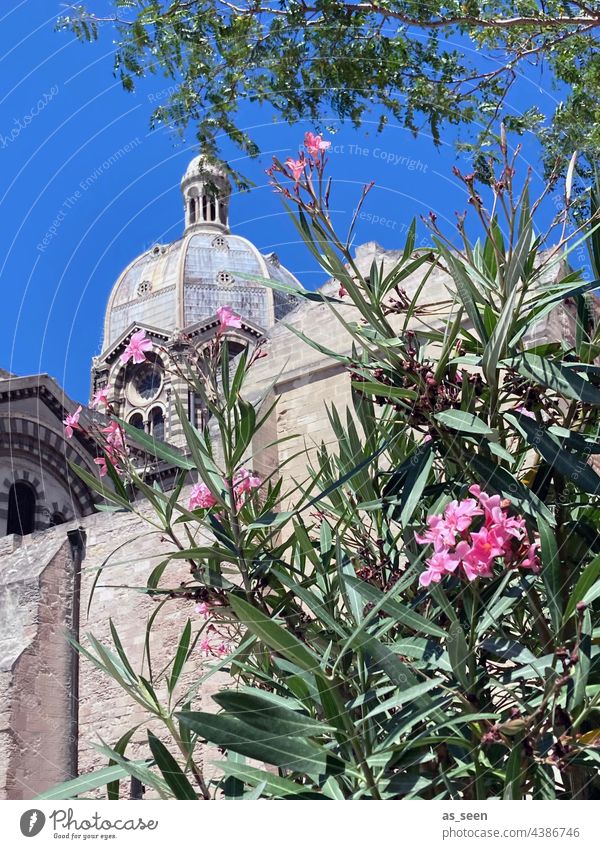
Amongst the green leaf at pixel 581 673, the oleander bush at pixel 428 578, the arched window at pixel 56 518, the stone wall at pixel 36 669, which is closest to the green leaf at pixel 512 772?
the oleander bush at pixel 428 578

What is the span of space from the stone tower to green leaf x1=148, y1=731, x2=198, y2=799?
109 feet

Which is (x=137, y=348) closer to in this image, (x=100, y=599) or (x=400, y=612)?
(x=400, y=612)

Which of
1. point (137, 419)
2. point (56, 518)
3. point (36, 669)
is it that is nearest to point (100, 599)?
point (36, 669)

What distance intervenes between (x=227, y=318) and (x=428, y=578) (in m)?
1.72

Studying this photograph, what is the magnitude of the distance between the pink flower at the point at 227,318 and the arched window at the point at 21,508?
15.1 m

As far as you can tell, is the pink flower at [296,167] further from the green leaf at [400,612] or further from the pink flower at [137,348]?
the green leaf at [400,612]

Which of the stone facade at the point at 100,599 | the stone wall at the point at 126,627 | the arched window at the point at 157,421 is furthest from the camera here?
the arched window at the point at 157,421

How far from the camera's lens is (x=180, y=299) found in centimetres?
5162

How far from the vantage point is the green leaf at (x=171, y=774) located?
376cm

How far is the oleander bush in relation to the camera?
11.3ft

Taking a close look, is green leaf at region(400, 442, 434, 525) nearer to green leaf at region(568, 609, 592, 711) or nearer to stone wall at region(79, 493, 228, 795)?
green leaf at region(568, 609, 592, 711)

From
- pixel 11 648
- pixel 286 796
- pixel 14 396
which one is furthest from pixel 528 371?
pixel 14 396
